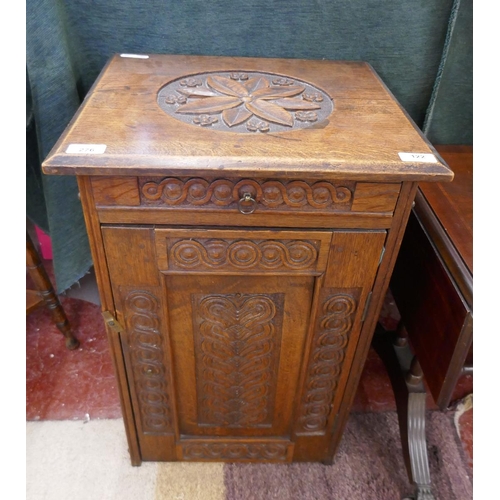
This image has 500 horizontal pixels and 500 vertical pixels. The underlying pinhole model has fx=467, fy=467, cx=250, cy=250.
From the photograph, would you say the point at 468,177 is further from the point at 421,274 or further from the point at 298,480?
the point at 298,480

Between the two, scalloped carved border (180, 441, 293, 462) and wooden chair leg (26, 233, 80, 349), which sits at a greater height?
wooden chair leg (26, 233, 80, 349)

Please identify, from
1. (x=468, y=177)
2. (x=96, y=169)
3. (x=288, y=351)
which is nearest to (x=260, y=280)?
(x=288, y=351)

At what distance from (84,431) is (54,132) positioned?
2.77 feet

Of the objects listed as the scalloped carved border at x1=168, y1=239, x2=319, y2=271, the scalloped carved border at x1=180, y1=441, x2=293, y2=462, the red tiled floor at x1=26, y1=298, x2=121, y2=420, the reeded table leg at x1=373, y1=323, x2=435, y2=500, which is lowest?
the red tiled floor at x1=26, y1=298, x2=121, y2=420

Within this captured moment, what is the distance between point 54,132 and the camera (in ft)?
3.87

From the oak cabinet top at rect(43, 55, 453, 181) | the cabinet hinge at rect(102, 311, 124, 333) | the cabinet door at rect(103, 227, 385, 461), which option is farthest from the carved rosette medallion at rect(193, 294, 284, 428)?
the oak cabinet top at rect(43, 55, 453, 181)

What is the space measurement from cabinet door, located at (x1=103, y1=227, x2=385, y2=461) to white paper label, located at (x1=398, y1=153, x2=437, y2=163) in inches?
5.8

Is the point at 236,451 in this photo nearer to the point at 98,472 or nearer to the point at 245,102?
the point at 98,472

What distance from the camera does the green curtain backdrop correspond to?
110 cm

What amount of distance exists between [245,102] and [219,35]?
340 mm

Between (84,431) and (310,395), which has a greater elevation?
(310,395)

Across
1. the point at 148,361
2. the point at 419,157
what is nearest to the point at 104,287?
the point at 148,361

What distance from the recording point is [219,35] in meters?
1.16

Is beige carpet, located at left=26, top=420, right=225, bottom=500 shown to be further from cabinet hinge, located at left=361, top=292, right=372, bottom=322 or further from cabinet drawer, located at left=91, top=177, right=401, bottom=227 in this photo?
cabinet drawer, located at left=91, top=177, right=401, bottom=227
